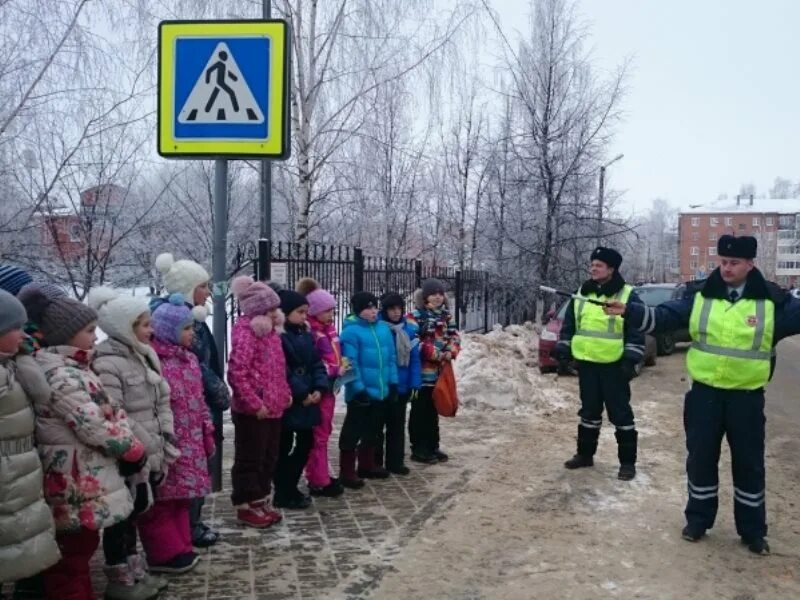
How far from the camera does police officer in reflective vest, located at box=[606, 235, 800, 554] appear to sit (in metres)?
4.73

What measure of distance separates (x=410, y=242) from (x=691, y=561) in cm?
1797

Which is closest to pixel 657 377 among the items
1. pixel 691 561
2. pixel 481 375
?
pixel 481 375

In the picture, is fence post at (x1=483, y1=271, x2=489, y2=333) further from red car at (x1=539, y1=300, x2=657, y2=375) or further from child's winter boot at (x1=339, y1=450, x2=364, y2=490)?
child's winter boot at (x1=339, y1=450, x2=364, y2=490)

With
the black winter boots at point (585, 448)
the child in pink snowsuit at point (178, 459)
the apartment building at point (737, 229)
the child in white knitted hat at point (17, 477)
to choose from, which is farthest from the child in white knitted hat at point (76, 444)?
the apartment building at point (737, 229)

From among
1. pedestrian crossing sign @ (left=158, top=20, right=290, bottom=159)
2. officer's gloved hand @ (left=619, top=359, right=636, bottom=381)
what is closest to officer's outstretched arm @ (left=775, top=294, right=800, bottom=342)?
officer's gloved hand @ (left=619, top=359, right=636, bottom=381)

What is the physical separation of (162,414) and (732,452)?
3.61 metres

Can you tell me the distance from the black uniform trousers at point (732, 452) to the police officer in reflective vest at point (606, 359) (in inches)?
51.8

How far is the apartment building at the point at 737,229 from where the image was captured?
4043 inches

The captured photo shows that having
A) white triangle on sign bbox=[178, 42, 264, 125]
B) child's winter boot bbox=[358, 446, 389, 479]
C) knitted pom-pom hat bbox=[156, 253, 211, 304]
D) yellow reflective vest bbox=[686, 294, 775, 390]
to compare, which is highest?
white triangle on sign bbox=[178, 42, 264, 125]

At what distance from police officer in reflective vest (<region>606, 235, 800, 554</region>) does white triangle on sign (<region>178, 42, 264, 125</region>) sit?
124 inches

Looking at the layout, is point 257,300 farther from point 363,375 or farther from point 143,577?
point 143,577

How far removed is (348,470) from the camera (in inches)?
236

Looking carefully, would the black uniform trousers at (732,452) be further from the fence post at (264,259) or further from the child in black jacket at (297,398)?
the fence post at (264,259)

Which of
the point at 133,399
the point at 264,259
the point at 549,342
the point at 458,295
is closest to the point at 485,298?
the point at 458,295
